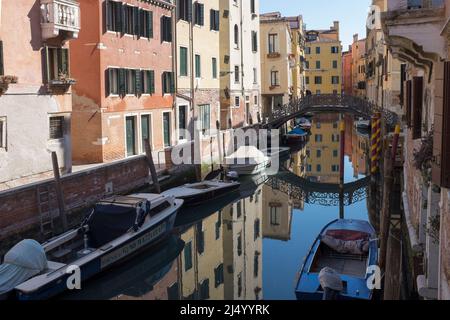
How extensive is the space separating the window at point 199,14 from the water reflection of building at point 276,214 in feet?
24.6

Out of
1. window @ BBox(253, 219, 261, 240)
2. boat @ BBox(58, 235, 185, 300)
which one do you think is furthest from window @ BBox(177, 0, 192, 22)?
boat @ BBox(58, 235, 185, 300)

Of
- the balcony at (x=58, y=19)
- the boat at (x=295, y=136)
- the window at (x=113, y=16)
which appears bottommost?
the boat at (x=295, y=136)

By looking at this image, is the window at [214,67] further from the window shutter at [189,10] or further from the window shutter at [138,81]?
the window shutter at [138,81]

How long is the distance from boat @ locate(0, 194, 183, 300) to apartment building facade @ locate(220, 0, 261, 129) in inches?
567

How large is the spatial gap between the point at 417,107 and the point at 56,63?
9.15m

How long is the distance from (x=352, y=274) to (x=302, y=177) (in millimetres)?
14033

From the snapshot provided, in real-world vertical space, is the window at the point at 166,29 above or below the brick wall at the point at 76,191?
above

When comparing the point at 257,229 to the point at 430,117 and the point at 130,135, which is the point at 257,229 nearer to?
the point at 130,135

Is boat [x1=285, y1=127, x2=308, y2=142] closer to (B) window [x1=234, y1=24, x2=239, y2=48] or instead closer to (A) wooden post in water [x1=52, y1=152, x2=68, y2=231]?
(B) window [x1=234, y1=24, x2=239, y2=48]

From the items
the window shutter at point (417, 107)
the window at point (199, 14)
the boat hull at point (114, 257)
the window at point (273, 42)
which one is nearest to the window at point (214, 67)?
the window at point (199, 14)

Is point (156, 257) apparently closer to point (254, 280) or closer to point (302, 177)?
point (254, 280)

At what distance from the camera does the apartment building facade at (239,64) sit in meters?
26.1

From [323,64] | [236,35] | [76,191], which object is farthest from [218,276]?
[323,64]

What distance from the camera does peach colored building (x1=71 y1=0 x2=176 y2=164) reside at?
636 inches
